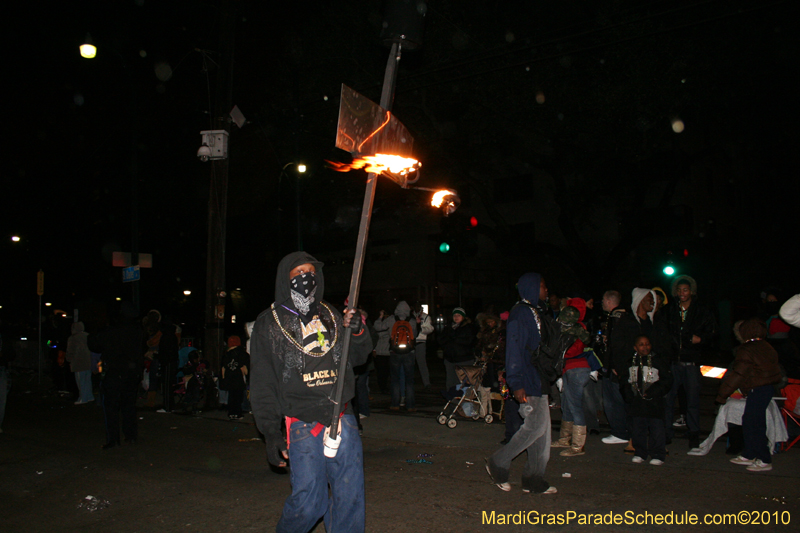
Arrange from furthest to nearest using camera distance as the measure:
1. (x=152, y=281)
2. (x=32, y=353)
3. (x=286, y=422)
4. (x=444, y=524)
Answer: (x=152, y=281) → (x=32, y=353) → (x=444, y=524) → (x=286, y=422)

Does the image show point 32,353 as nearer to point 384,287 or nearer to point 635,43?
point 384,287

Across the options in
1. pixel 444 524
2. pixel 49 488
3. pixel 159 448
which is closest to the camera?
pixel 444 524

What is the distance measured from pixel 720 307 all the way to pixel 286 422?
30.5 meters

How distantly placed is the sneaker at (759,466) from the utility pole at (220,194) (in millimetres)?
8946

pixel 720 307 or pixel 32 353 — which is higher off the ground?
pixel 720 307

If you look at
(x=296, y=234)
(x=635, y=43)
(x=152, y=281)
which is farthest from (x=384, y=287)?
(x=635, y=43)

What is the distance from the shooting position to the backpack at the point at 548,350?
5.47m

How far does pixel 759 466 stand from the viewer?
6.11 m

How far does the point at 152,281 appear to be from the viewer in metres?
28.4

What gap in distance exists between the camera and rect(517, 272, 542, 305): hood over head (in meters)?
5.64

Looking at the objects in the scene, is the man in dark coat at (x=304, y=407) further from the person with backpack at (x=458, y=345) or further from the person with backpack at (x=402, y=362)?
the person with backpack at (x=402, y=362)

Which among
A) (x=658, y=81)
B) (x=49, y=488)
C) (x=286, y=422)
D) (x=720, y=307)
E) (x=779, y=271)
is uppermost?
(x=658, y=81)

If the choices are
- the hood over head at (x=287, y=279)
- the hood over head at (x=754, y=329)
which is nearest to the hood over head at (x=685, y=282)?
the hood over head at (x=754, y=329)

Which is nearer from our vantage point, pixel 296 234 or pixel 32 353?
pixel 296 234
